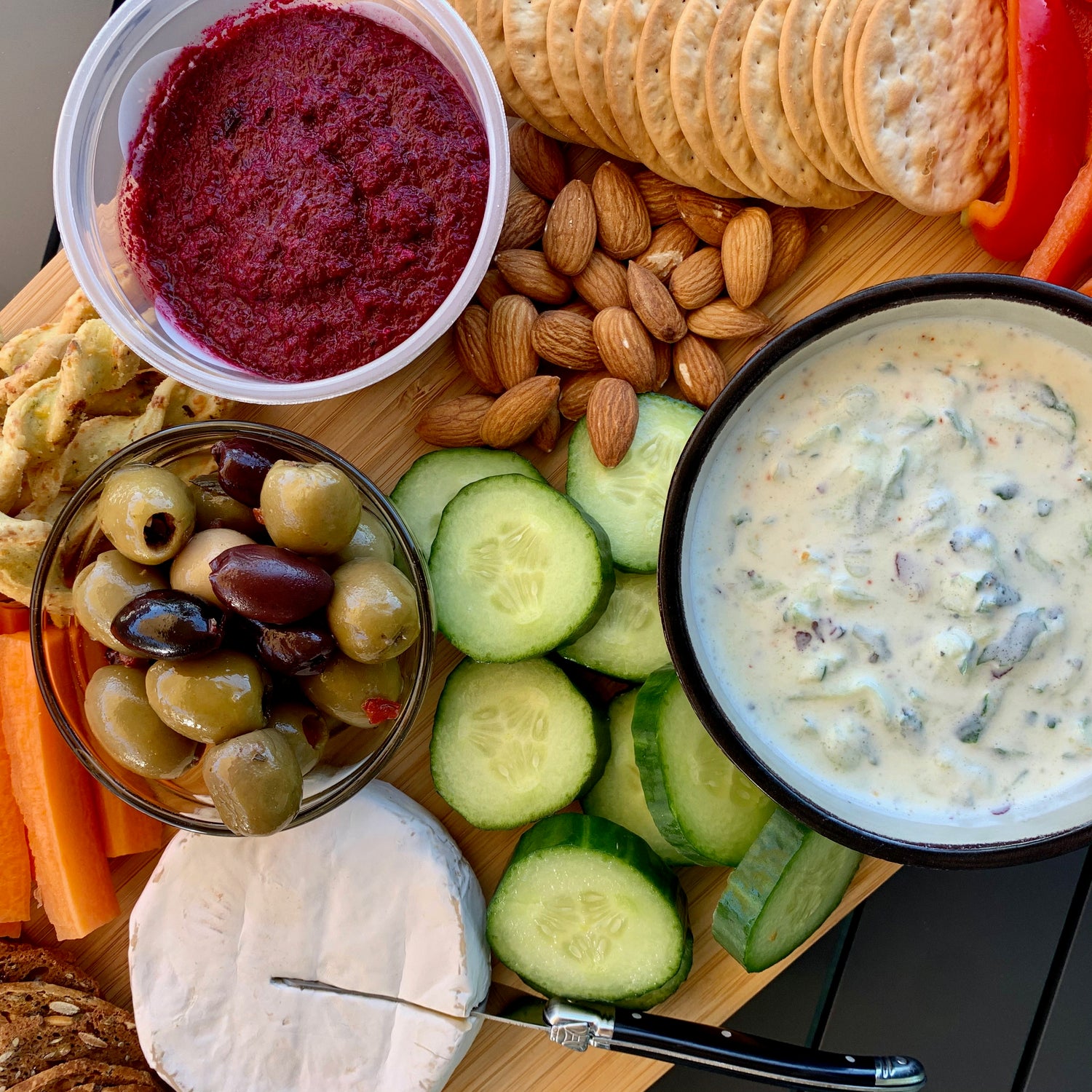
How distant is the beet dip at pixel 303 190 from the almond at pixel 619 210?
0.16m

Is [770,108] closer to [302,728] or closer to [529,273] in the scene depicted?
[529,273]

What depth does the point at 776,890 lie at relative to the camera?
1.20 meters

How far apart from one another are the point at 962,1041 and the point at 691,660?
1.00 meters

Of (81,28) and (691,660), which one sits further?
(81,28)

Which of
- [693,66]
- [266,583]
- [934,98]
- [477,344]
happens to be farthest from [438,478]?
[934,98]

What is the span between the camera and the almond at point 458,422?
4.56ft

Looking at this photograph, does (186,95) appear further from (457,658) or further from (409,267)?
(457,658)

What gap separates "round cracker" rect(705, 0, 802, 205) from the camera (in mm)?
1262

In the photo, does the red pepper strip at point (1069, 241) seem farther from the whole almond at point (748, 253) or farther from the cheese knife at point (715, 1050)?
the cheese knife at point (715, 1050)

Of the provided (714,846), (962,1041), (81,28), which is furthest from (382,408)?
(962,1041)

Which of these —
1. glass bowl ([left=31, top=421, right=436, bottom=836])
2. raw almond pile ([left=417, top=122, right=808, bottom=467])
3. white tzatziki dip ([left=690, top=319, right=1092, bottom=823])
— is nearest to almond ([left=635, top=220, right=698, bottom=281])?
raw almond pile ([left=417, top=122, right=808, bottom=467])

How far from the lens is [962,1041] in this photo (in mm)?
1633

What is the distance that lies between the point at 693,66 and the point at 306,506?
0.73 meters

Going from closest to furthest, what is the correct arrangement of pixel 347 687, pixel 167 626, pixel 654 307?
pixel 167 626 < pixel 347 687 < pixel 654 307
